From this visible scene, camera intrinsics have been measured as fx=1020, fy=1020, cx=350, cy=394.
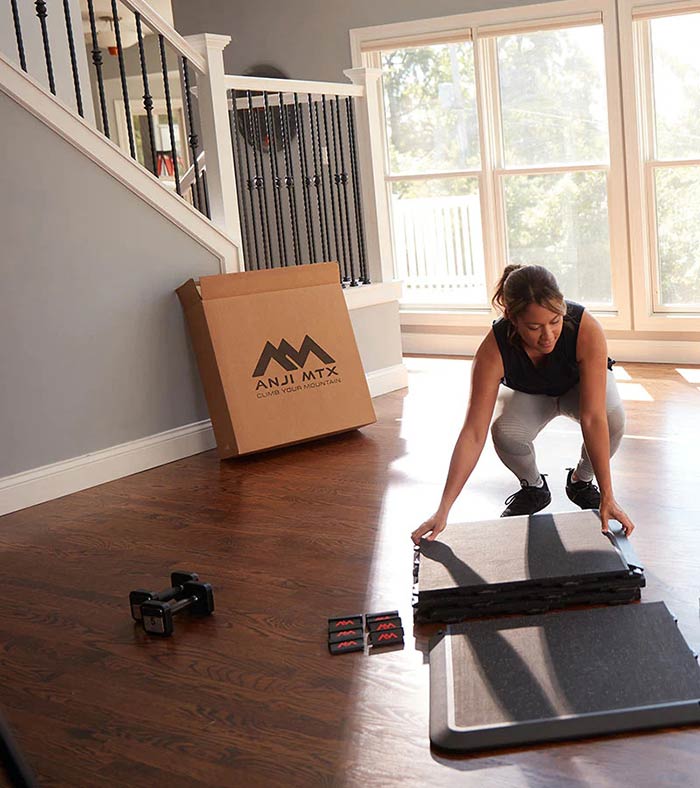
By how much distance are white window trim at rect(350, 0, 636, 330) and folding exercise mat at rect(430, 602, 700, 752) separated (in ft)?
11.8

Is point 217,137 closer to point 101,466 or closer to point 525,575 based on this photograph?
point 101,466

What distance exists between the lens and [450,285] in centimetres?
650

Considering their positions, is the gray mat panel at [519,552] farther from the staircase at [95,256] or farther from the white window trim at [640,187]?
the white window trim at [640,187]

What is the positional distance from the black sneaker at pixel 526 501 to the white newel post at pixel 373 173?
2338mm

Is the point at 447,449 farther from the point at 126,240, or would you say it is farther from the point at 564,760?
the point at 564,760

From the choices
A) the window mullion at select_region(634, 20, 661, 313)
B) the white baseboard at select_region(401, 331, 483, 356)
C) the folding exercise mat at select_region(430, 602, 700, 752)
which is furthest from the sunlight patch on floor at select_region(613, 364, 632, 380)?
the folding exercise mat at select_region(430, 602, 700, 752)

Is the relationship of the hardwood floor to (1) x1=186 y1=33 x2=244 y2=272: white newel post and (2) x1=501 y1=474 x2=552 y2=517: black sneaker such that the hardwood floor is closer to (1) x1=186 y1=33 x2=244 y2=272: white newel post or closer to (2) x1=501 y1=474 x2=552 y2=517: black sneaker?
(2) x1=501 y1=474 x2=552 y2=517: black sneaker

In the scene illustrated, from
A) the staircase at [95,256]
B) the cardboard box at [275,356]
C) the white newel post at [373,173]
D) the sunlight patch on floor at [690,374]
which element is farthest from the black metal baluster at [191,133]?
the sunlight patch on floor at [690,374]

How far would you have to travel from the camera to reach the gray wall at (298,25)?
621 cm

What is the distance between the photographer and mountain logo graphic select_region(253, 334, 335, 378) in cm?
430

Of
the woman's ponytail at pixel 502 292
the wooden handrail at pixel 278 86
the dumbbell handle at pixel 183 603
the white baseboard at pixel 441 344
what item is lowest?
the dumbbell handle at pixel 183 603

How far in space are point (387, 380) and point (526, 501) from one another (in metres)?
2.25

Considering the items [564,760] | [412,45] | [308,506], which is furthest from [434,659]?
[412,45]

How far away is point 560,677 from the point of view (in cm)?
211
